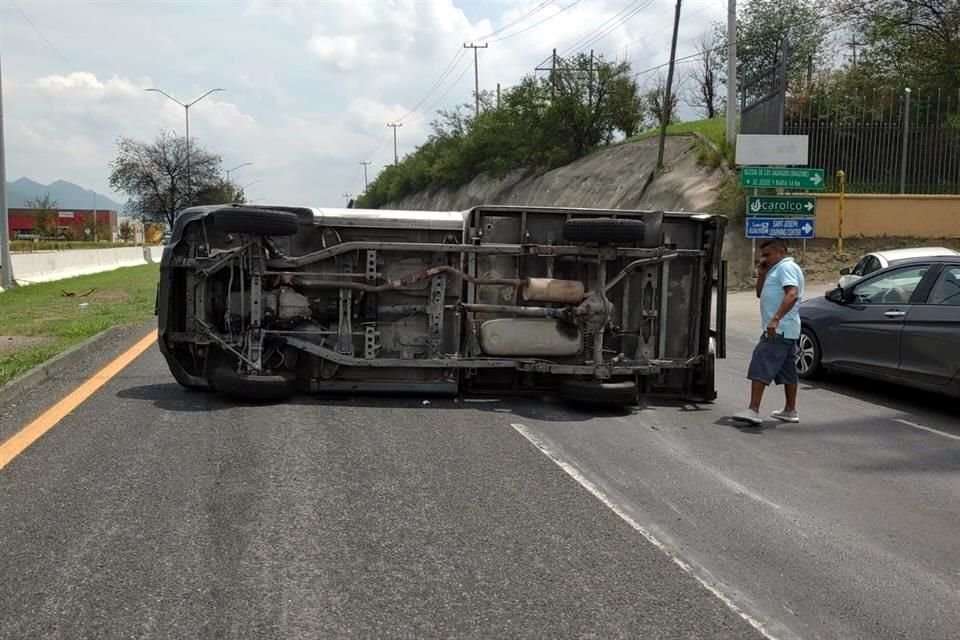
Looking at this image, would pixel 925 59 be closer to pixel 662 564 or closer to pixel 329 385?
pixel 329 385

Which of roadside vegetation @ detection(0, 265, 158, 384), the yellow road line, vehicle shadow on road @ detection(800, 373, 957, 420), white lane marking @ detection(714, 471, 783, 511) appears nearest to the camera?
white lane marking @ detection(714, 471, 783, 511)

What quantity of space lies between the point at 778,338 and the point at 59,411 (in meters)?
6.35

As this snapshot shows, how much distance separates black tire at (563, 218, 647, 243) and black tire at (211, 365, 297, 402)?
117 inches

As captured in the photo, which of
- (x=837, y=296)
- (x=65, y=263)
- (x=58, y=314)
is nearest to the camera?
(x=837, y=296)

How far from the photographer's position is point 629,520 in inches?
196

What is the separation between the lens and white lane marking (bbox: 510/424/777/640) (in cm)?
379

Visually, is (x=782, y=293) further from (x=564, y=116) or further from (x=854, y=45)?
(x=564, y=116)

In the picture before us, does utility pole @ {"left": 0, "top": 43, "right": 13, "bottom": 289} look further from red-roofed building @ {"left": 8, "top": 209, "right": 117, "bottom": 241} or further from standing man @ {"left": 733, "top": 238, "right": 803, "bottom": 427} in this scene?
red-roofed building @ {"left": 8, "top": 209, "right": 117, "bottom": 241}

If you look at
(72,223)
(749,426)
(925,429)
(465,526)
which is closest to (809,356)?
(925,429)

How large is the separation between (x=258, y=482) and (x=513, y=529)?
68.0 inches

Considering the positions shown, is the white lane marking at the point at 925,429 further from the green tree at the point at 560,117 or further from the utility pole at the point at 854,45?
the green tree at the point at 560,117

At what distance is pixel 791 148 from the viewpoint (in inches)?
995

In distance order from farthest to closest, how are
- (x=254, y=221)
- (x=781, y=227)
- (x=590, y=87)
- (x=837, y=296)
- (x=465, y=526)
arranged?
1. (x=590, y=87)
2. (x=781, y=227)
3. (x=837, y=296)
4. (x=254, y=221)
5. (x=465, y=526)

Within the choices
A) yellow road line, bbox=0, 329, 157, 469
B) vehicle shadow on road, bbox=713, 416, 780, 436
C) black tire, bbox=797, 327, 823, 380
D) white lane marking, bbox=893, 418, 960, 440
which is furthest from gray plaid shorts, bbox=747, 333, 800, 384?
yellow road line, bbox=0, 329, 157, 469
